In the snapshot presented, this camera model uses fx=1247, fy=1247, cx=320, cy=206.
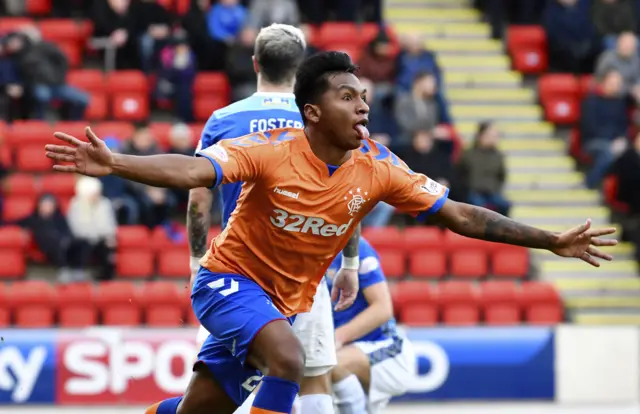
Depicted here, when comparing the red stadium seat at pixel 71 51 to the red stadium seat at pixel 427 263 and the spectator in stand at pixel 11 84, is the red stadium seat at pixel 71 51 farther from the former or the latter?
the red stadium seat at pixel 427 263

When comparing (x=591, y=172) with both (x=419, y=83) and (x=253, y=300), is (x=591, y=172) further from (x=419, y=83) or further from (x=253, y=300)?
(x=253, y=300)

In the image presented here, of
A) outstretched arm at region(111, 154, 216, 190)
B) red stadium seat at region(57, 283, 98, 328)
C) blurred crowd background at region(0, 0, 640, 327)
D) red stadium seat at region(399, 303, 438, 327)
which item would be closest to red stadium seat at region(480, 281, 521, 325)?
blurred crowd background at region(0, 0, 640, 327)

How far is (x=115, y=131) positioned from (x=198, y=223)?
315 inches

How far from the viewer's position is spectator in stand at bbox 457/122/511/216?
14828mm

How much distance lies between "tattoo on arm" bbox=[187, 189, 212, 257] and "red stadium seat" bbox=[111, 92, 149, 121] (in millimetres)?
8816

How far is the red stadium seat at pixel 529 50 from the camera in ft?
59.6

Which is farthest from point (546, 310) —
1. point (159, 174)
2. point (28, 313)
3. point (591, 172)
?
point (159, 174)

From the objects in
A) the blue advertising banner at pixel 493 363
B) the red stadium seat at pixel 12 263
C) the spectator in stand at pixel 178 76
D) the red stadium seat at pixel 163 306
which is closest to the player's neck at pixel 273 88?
the blue advertising banner at pixel 493 363

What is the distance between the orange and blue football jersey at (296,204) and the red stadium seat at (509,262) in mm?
8568

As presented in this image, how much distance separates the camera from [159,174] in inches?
207

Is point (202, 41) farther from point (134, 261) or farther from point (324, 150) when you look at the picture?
point (324, 150)

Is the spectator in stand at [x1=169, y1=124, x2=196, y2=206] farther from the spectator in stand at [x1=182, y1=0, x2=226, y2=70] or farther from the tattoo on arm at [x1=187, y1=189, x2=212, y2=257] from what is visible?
the tattoo on arm at [x1=187, y1=189, x2=212, y2=257]

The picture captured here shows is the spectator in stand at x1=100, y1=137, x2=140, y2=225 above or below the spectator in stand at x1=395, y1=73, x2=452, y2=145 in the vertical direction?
below

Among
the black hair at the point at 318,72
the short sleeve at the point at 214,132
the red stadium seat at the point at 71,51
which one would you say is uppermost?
the red stadium seat at the point at 71,51
